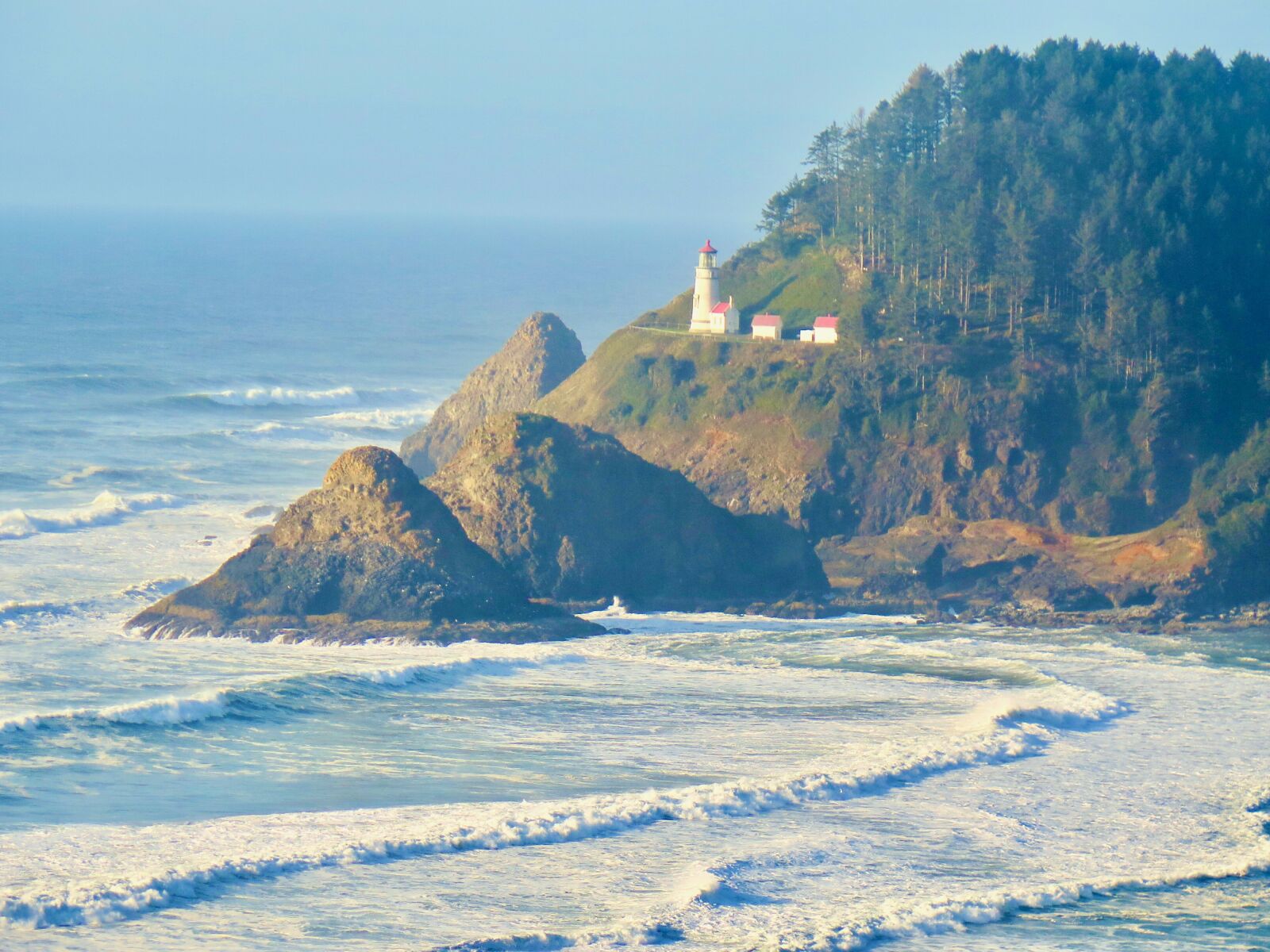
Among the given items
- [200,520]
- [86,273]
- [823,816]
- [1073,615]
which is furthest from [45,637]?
[86,273]

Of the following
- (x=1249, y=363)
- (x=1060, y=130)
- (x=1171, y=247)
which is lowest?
(x=1249, y=363)

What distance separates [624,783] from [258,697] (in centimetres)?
880

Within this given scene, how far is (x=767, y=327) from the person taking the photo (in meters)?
62.2

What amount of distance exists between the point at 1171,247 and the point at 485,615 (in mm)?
28906

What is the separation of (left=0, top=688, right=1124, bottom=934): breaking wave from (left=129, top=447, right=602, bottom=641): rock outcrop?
1228 cm

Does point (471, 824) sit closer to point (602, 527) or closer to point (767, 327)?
point (602, 527)

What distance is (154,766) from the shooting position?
29.2 metres

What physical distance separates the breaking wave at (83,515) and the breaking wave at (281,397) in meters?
26.3

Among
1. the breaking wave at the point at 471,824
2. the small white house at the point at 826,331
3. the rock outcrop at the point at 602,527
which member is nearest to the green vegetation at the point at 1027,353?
the small white house at the point at 826,331

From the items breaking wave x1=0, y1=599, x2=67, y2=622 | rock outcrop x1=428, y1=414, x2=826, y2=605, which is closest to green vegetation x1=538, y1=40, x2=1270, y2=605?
rock outcrop x1=428, y1=414, x2=826, y2=605

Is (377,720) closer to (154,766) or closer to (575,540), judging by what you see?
(154,766)

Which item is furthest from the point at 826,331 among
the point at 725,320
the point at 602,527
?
the point at 602,527

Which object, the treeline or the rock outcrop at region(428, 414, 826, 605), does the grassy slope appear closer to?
the treeline

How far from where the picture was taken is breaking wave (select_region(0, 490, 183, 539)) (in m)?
54.3
